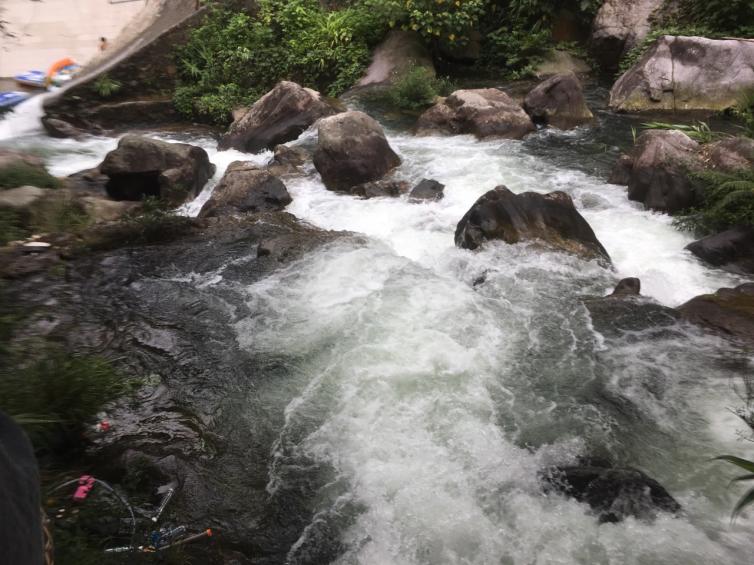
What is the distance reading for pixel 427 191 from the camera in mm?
7406

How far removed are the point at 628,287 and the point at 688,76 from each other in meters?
6.61

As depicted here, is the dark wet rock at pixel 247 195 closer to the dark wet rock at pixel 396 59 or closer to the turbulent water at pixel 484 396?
the turbulent water at pixel 484 396

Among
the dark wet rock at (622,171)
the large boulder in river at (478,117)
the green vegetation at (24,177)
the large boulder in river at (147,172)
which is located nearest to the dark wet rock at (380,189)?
the large boulder in river at (478,117)

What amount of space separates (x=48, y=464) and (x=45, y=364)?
0.65 metres

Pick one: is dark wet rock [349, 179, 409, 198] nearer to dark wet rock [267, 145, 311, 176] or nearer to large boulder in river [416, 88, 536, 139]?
dark wet rock [267, 145, 311, 176]

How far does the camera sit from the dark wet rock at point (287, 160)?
8375mm

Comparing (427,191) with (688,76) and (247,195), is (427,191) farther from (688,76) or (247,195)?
(688,76)

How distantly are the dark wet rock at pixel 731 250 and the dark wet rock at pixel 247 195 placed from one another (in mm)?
5337

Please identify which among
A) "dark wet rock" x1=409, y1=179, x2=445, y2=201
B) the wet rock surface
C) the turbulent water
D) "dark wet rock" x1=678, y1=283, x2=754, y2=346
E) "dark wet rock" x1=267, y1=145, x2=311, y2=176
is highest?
"dark wet rock" x1=678, y1=283, x2=754, y2=346

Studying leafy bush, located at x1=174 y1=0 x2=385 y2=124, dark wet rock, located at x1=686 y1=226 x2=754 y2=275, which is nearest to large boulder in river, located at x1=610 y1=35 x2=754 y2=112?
dark wet rock, located at x1=686 y1=226 x2=754 y2=275

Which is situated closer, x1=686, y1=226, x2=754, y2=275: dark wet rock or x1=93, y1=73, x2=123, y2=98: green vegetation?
x1=686, y1=226, x2=754, y2=275: dark wet rock

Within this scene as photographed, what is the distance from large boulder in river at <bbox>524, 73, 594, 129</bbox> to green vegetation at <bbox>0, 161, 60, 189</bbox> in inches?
321

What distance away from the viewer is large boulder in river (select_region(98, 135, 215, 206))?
7.48 m

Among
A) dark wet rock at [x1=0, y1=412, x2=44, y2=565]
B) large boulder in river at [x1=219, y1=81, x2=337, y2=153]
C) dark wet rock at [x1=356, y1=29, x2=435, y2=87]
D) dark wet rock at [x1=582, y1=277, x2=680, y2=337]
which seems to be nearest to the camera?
dark wet rock at [x1=0, y1=412, x2=44, y2=565]
